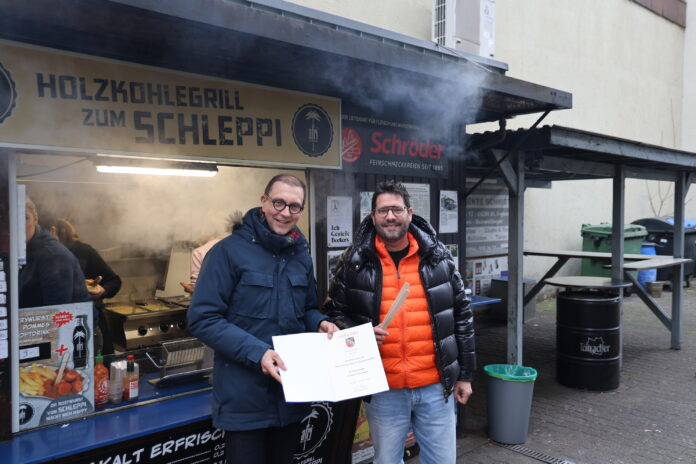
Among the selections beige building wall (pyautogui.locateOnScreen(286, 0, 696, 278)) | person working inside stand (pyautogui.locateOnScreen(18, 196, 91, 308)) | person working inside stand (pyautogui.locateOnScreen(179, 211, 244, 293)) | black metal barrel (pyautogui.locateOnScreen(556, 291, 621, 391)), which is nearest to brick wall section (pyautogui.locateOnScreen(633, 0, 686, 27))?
beige building wall (pyautogui.locateOnScreen(286, 0, 696, 278))

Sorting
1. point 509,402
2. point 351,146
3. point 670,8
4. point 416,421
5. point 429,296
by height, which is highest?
point 670,8

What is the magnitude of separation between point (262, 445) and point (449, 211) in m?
3.09

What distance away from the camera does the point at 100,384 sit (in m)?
3.34

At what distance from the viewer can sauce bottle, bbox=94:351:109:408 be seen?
330 cm

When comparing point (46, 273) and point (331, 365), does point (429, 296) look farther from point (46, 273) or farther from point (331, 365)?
point (46, 273)

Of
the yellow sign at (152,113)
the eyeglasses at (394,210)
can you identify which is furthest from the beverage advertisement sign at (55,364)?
the eyeglasses at (394,210)

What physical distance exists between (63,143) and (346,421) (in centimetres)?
240

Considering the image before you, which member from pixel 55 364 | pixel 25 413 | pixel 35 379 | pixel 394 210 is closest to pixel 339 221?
pixel 394 210

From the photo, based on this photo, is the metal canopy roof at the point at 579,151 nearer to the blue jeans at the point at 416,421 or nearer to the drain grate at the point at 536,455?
the drain grate at the point at 536,455

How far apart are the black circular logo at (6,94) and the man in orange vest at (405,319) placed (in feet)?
6.42

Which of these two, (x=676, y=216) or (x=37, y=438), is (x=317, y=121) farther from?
(x=676, y=216)

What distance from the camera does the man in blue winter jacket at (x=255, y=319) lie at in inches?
91.0

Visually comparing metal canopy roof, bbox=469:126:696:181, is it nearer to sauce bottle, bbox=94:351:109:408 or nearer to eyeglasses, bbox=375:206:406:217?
eyeglasses, bbox=375:206:406:217

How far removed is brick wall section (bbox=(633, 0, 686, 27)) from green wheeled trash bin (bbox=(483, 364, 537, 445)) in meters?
A: 13.9
